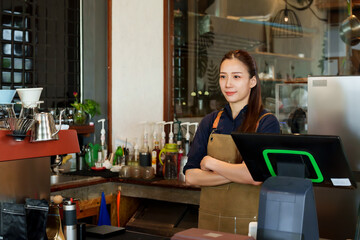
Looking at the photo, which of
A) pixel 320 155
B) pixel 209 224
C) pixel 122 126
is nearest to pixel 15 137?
pixel 209 224

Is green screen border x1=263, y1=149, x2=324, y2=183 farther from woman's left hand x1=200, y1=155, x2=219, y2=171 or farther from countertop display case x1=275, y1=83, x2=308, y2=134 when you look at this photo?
countertop display case x1=275, y1=83, x2=308, y2=134

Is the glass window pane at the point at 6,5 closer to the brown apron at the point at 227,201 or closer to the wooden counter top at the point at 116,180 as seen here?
the wooden counter top at the point at 116,180

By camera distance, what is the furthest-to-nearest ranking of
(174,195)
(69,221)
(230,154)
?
(174,195) → (230,154) → (69,221)

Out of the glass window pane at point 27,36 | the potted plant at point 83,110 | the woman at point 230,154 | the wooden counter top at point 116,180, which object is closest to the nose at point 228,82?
the woman at point 230,154

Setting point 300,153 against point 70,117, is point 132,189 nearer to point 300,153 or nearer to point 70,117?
point 70,117

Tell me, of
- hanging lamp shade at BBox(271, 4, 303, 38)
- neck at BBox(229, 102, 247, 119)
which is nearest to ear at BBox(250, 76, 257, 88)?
neck at BBox(229, 102, 247, 119)

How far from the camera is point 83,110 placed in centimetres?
487

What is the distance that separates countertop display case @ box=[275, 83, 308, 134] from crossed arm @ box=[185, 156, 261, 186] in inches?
72.5

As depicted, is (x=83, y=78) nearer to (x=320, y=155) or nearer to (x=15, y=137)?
(x=15, y=137)

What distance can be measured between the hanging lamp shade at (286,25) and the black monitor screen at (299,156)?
3.01 meters

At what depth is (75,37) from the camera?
197 inches

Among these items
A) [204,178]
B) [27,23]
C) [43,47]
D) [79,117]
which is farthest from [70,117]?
[204,178]

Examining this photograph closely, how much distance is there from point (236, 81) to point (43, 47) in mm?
2518

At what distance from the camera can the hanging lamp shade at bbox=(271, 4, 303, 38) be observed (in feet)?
14.8
